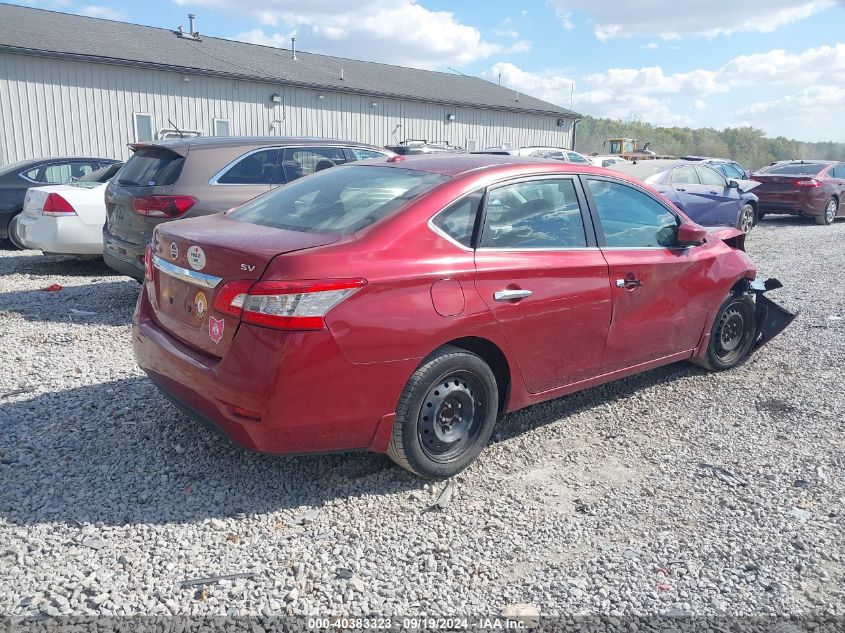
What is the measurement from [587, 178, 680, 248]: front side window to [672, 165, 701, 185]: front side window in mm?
8065

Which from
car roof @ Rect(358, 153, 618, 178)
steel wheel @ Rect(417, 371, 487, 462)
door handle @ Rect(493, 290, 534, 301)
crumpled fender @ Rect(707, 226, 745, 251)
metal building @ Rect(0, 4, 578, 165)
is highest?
metal building @ Rect(0, 4, 578, 165)

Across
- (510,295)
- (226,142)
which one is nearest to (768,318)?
(510,295)

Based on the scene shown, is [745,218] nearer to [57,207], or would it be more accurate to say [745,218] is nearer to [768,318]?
[768,318]

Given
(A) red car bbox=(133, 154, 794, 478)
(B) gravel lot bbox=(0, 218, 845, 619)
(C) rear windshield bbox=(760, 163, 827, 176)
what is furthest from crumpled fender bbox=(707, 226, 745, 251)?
(C) rear windshield bbox=(760, 163, 827, 176)

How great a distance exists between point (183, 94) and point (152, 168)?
14851 mm

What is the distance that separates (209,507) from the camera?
3250 millimetres

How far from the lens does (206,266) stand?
3.24m

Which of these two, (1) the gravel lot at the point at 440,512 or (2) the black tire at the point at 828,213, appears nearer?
(1) the gravel lot at the point at 440,512

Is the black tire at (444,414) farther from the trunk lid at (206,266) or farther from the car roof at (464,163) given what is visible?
the car roof at (464,163)

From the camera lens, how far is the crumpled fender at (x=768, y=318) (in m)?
5.63

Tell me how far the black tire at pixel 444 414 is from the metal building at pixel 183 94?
34.6 feet

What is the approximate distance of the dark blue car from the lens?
468 inches

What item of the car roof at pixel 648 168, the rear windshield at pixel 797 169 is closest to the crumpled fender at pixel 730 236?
the car roof at pixel 648 168

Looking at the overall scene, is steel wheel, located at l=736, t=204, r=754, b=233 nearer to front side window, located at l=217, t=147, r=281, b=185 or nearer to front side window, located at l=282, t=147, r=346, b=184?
front side window, located at l=282, t=147, r=346, b=184
